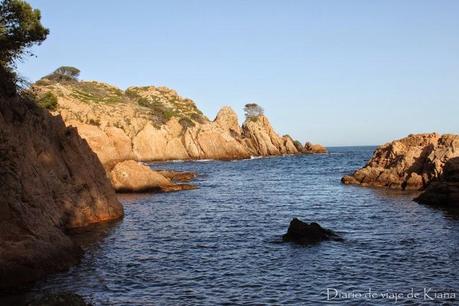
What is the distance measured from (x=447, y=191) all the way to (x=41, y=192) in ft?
128

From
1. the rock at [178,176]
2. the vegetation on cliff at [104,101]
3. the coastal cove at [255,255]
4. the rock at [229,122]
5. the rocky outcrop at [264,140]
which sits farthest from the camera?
the rock at [229,122]

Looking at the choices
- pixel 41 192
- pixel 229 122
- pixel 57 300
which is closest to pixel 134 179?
pixel 41 192

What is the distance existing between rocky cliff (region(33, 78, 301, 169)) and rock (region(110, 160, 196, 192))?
7480cm

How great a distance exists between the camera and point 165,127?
16812 centimetres

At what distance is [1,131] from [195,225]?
18.3 m

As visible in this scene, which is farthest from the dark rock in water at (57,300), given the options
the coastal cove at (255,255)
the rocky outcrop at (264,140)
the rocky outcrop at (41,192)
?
the rocky outcrop at (264,140)

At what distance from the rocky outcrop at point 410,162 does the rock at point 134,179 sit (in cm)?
3004

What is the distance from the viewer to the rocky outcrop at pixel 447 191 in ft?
153

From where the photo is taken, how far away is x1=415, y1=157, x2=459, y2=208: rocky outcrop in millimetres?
46688

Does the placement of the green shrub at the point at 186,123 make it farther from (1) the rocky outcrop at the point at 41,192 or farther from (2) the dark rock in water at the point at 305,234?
(2) the dark rock in water at the point at 305,234

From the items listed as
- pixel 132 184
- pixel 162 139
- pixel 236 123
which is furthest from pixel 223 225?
pixel 236 123

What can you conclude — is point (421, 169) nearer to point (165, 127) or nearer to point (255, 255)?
point (255, 255)

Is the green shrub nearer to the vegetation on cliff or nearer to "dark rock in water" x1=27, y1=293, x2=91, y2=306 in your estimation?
the vegetation on cliff

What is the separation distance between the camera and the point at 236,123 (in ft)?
649
